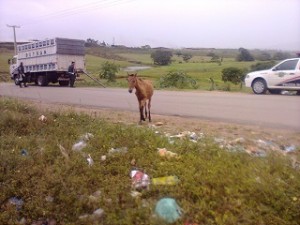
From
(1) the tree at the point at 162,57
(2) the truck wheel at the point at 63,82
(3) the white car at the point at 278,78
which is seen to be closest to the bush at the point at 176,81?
(3) the white car at the point at 278,78

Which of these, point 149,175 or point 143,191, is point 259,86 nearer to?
point 149,175

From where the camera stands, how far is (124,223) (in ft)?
13.7

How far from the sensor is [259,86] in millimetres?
17516

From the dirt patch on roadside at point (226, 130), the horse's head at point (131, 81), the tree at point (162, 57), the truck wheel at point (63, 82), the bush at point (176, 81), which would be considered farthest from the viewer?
the tree at point (162, 57)

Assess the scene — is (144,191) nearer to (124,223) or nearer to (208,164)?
(124,223)

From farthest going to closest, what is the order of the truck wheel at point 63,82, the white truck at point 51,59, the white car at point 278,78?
the truck wheel at point 63,82
the white truck at point 51,59
the white car at point 278,78

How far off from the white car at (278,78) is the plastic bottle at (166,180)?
1311 centimetres

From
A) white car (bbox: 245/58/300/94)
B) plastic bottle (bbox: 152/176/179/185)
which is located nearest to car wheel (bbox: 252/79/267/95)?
white car (bbox: 245/58/300/94)

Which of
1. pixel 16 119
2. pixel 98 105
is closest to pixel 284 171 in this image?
pixel 16 119

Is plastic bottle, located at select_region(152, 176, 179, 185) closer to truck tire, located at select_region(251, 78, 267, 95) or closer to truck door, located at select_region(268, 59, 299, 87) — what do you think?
truck door, located at select_region(268, 59, 299, 87)

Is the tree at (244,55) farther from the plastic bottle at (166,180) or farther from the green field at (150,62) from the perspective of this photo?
the plastic bottle at (166,180)

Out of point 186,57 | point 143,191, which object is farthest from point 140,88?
point 186,57

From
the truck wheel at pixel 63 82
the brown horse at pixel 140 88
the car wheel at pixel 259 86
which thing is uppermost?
the brown horse at pixel 140 88

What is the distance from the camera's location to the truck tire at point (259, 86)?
17375 millimetres
